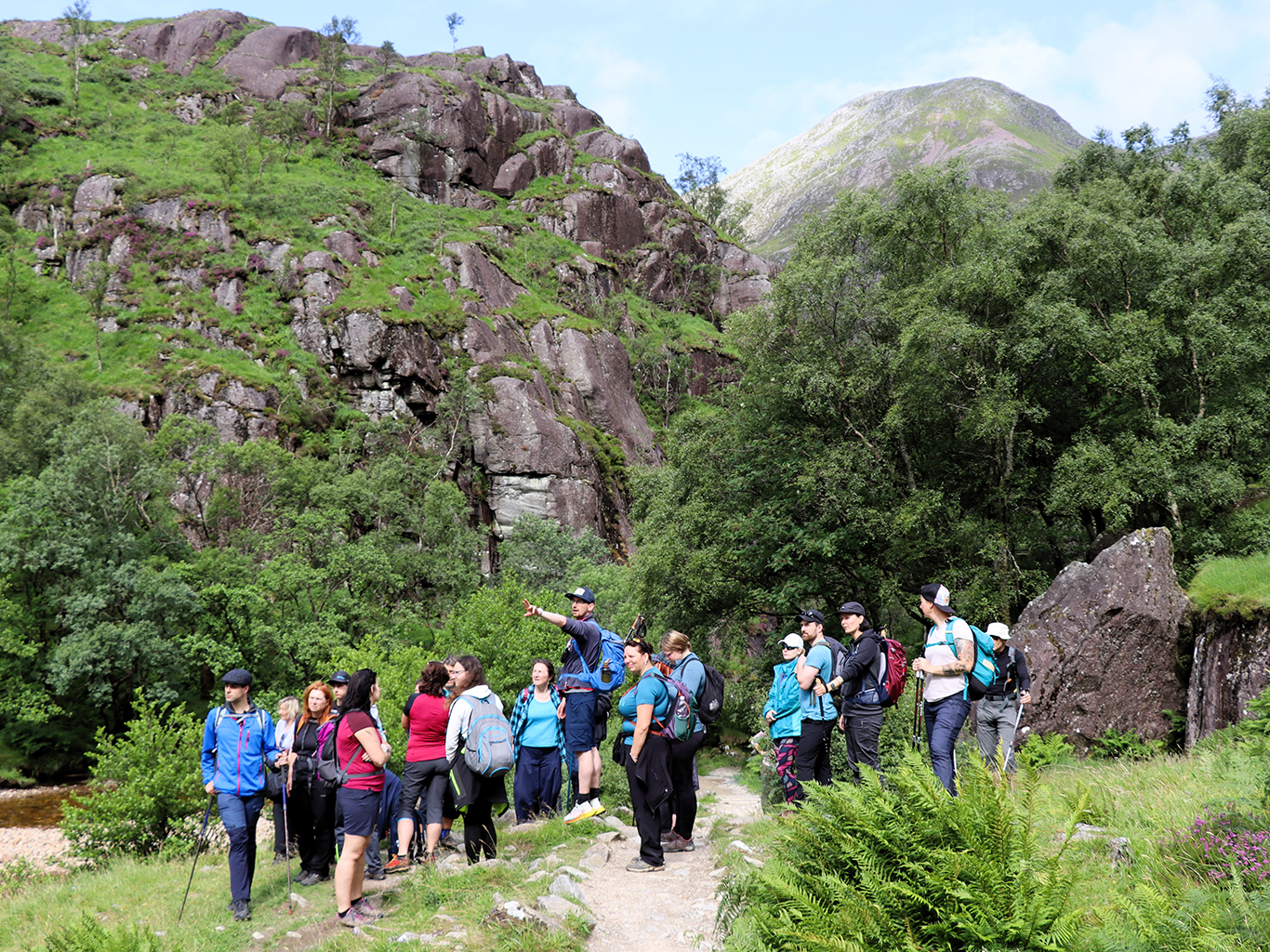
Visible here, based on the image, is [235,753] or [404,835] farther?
[404,835]

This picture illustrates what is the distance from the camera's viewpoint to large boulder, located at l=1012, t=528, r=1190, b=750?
1210cm

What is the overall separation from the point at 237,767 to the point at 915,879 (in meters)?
5.72

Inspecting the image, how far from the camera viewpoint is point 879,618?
20250 mm

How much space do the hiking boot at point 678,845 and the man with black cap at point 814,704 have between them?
1363mm

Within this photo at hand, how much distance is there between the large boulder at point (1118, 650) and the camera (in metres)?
12.1

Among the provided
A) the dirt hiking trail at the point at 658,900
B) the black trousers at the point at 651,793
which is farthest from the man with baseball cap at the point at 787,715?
the black trousers at the point at 651,793

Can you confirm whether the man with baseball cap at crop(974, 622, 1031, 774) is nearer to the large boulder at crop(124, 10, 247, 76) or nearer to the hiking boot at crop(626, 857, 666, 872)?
the hiking boot at crop(626, 857, 666, 872)

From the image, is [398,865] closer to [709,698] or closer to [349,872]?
[349,872]

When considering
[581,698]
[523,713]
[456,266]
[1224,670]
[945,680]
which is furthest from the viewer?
[456,266]

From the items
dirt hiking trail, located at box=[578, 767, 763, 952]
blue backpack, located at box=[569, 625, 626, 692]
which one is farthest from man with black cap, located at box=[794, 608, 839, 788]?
blue backpack, located at box=[569, 625, 626, 692]

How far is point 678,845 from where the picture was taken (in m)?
6.90

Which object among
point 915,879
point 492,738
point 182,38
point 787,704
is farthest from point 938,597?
point 182,38

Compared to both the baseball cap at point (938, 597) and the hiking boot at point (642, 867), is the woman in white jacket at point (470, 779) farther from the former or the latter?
the baseball cap at point (938, 597)

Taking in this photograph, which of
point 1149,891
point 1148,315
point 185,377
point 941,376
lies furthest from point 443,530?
point 1149,891
